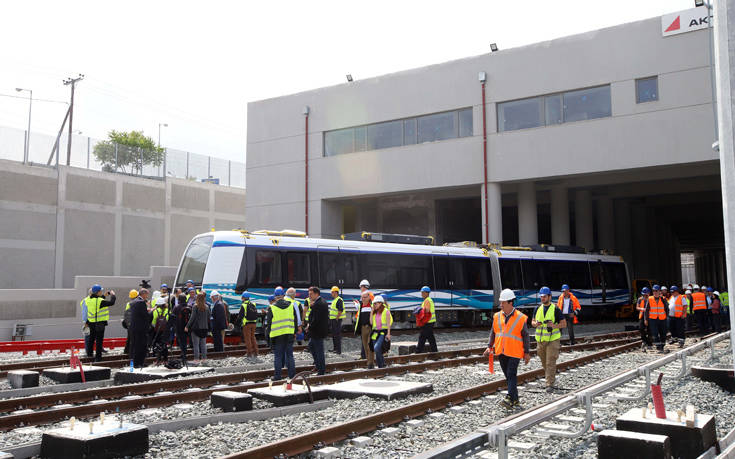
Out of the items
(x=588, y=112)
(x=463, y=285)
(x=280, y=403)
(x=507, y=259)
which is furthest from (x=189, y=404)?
(x=588, y=112)

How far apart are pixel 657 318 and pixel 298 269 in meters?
10.3

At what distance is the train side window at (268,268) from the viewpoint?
18.9 metres

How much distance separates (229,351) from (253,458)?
10.5 m

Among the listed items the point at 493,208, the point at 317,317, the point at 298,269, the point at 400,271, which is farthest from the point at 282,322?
the point at 493,208

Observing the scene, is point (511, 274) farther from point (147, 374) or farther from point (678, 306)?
point (147, 374)

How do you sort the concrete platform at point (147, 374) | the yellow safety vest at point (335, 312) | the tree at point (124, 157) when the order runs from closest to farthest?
the concrete platform at point (147, 374) < the yellow safety vest at point (335, 312) < the tree at point (124, 157)

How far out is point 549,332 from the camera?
433 inches

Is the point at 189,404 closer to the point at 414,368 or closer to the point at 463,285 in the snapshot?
the point at 414,368

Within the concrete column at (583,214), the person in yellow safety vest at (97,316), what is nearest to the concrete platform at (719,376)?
the person in yellow safety vest at (97,316)

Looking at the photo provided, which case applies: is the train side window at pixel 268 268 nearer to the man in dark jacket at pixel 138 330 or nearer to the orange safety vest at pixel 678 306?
the man in dark jacket at pixel 138 330

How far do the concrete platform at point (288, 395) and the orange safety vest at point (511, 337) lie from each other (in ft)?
8.88

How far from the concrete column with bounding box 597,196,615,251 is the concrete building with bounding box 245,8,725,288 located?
7 centimetres

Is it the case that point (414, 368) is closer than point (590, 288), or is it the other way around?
point (414, 368)

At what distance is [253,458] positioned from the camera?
602 centimetres
